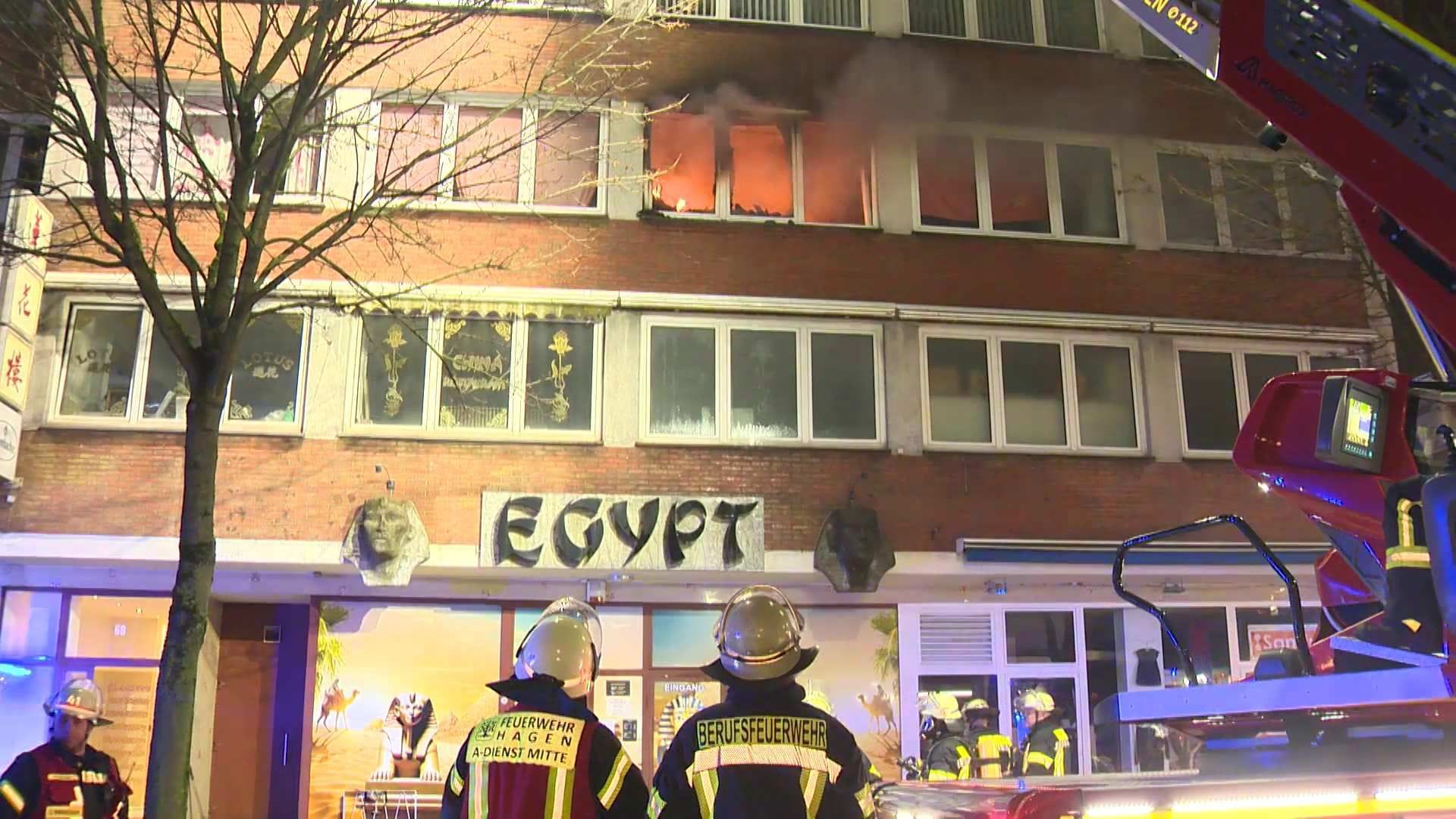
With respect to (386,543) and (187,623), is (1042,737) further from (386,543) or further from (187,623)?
(187,623)

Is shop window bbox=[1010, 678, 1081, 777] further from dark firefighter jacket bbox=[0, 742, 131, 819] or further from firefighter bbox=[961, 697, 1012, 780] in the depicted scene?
dark firefighter jacket bbox=[0, 742, 131, 819]

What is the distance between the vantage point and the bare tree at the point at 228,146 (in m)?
7.39

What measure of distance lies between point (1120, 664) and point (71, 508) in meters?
11.8

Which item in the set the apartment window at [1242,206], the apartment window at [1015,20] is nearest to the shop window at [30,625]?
the apartment window at [1015,20]

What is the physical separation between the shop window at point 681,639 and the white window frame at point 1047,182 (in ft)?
17.5

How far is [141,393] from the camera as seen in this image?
11.9m

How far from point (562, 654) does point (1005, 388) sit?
9.93m

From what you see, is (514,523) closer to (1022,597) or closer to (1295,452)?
(1022,597)

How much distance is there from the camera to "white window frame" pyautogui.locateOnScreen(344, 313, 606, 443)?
1196 cm

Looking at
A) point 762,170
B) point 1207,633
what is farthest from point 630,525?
point 1207,633

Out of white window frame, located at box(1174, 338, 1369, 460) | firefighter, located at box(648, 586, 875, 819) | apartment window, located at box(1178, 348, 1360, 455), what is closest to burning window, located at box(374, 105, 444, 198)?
white window frame, located at box(1174, 338, 1369, 460)

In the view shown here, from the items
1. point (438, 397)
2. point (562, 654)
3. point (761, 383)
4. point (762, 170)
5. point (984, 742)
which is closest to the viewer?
point (562, 654)

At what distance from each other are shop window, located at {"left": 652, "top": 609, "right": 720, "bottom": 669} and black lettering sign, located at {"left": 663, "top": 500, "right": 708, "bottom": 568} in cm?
94

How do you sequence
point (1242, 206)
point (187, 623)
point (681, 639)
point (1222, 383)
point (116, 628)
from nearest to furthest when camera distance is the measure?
1. point (187, 623)
2. point (116, 628)
3. point (681, 639)
4. point (1222, 383)
5. point (1242, 206)
